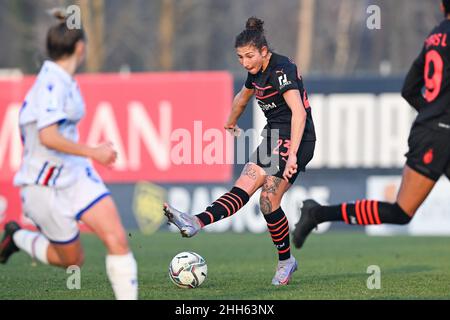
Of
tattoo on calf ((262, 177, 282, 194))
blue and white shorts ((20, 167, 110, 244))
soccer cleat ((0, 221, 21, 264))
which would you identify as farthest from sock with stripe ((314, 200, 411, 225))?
soccer cleat ((0, 221, 21, 264))

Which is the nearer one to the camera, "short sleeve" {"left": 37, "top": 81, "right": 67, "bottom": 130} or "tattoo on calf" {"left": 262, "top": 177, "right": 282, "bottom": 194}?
"short sleeve" {"left": 37, "top": 81, "right": 67, "bottom": 130}

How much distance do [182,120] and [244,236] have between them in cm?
269

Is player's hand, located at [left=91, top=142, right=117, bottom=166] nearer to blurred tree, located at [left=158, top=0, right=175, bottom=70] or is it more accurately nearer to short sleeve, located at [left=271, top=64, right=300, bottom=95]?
short sleeve, located at [left=271, top=64, right=300, bottom=95]

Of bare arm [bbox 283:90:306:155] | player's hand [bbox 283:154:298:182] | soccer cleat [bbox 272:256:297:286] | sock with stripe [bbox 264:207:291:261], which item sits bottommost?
soccer cleat [bbox 272:256:297:286]

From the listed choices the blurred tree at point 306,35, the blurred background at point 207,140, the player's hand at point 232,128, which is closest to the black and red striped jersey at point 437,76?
the player's hand at point 232,128

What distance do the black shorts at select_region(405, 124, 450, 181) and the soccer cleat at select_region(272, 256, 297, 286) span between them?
6.68 ft

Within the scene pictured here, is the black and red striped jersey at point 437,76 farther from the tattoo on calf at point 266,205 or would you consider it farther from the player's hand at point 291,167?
the tattoo on calf at point 266,205

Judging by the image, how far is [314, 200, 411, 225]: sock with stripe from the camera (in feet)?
25.0

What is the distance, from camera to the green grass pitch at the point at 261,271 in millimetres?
8195

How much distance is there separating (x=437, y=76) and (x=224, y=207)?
2.38 meters

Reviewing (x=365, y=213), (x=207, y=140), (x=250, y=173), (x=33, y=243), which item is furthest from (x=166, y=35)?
(x=33, y=243)

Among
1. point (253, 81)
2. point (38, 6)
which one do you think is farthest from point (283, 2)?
point (253, 81)

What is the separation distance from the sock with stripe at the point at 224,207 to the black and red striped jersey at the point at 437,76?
204cm
